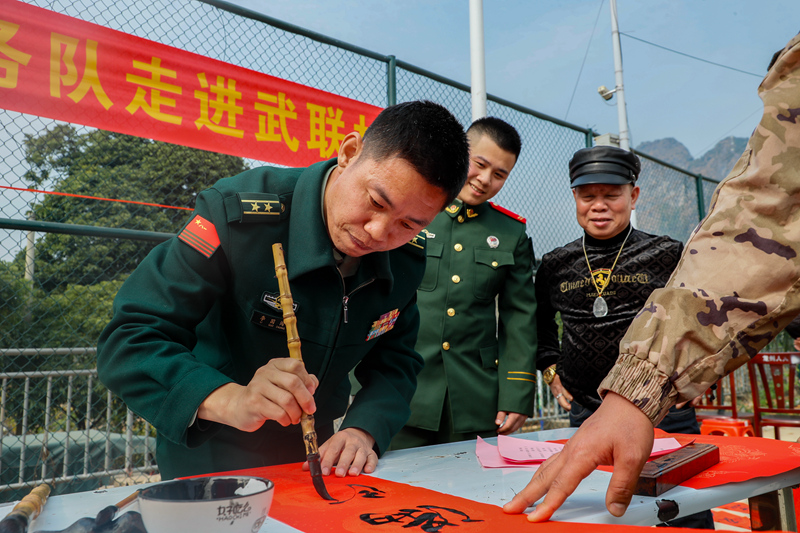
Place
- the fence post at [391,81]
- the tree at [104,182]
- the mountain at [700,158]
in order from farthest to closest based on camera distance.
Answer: the mountain at [700,158]
the tree at [104,182]
the fence post at [391,81]

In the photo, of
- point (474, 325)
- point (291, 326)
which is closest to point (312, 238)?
point (291, 326)

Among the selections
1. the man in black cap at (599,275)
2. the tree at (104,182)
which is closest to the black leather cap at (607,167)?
the man in black cap at (599,275)

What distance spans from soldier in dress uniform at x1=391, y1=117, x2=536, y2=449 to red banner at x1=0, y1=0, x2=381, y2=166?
4.61 ft

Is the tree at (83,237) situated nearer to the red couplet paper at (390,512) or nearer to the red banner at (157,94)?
the red banner at (157,94)

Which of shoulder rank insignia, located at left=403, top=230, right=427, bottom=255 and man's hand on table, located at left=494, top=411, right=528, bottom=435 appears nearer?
shoulder rank insignia, located at left=403, top=230, right=427, bottom=255

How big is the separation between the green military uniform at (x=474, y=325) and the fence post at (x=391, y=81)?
1.60 metres

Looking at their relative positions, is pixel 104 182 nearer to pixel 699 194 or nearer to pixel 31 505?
pixel 31 505

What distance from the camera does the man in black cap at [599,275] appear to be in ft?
7.45

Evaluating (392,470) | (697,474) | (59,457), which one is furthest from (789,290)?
(59,457)

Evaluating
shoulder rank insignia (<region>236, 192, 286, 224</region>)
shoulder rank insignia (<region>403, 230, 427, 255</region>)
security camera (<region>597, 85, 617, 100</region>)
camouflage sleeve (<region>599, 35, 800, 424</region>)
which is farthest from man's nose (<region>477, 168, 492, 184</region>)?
security camera (<region>597, 85, 617, 100</region>)

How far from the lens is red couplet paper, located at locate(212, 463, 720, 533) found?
79cm

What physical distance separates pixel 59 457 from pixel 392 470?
12.2 ft

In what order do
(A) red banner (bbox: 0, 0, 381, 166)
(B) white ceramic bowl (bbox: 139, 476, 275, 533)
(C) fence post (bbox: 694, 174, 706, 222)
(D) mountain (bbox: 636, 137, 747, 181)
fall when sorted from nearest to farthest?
(B) white ceramic bowl (bbox: 139, 476, 275, 533) → (A) red banner (bbox: 0, 0, 381, 166) → (C) fence post (bbox: 694, 174, 706, 222) → (D) mountain (bbox: 636, 137, 747, 181)

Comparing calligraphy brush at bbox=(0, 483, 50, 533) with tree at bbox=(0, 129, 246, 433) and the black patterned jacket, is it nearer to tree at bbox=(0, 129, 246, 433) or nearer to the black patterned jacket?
the black patterned jacket
